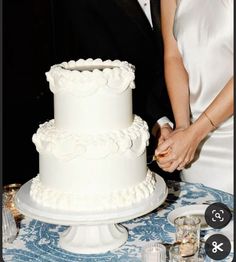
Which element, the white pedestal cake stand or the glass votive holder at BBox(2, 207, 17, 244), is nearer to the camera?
the white pedestal cake stand

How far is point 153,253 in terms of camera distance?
216cm

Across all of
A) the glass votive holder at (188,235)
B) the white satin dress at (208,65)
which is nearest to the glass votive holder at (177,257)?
the glass votive holder at (188,235)

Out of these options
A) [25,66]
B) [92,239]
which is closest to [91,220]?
[92,239]

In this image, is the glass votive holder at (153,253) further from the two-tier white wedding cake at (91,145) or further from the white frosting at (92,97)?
the white frosting at (92,97)

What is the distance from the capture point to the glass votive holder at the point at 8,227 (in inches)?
95.7

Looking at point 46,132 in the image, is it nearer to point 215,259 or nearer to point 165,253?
point 165,253

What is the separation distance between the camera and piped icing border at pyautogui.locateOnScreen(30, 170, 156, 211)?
2.26 m

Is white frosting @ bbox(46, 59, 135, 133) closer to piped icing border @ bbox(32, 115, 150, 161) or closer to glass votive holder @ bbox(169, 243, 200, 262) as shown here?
piped icing border @ bbox(32, 115, 150, 161)

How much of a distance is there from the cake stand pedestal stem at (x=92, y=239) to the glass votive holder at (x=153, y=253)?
0.22 m

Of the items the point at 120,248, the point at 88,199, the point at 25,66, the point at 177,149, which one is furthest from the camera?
the point at 25,66

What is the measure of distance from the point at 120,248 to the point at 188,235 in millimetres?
291

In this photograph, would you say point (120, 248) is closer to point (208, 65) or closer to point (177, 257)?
point (177, 257)

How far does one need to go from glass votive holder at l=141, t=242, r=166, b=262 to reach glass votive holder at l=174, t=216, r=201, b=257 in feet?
0.22

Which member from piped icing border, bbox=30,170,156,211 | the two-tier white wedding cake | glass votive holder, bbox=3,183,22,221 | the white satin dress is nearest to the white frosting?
the two-tier white wedding cake
